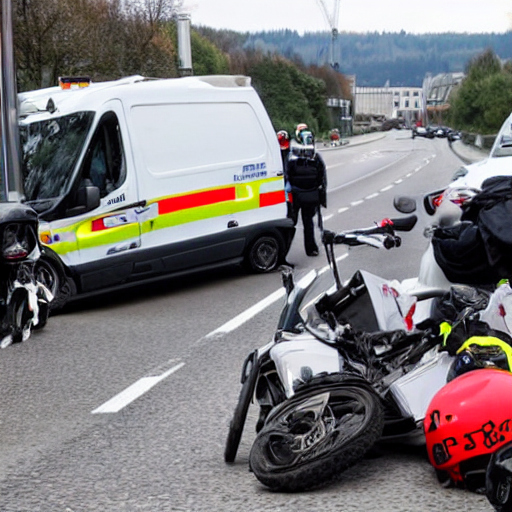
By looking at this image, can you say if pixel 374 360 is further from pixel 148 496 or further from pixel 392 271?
pixel 392 271

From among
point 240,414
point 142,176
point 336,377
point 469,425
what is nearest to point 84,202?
point 142,176

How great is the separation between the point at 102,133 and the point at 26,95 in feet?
5.38

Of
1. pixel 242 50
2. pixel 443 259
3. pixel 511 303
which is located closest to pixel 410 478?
pixel 511 303

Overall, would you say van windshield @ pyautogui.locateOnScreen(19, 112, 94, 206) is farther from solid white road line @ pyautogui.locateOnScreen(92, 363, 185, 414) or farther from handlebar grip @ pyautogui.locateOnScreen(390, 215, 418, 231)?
handlebar grip @ pyautogui.locateOnScreen(390, 215, 418, 231)

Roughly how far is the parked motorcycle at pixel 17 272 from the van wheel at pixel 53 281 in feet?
3.13

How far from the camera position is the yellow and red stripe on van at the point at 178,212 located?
10.6 m

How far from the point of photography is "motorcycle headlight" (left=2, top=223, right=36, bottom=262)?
8.93m

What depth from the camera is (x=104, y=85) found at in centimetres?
1150

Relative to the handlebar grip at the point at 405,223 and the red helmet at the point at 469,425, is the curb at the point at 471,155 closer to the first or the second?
the handlebar grip at the point at 405,223

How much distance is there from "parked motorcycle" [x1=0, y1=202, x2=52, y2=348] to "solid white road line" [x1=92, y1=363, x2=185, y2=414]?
1922 mm

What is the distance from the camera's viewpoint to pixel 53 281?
10.4m

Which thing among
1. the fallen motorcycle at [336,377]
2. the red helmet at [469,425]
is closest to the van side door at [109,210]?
the fallen motorcycle at [336,377]

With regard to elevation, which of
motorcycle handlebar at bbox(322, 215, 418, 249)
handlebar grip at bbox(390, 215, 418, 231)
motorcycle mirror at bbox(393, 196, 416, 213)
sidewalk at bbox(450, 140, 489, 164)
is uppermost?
motorcycle mirror at bbox(393, 196, 416, 213)

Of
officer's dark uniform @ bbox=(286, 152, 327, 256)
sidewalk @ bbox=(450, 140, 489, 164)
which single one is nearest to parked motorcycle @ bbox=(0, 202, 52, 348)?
officer's dark uniform @ bbox=(286, 152, 327, 256)
